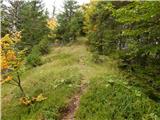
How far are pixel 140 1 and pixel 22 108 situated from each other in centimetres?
1473

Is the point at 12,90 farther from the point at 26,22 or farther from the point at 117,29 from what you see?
the point at 26,22

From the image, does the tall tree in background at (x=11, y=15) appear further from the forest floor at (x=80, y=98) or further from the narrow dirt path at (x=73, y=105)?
the narrow dirt path at (x=73, y=105)

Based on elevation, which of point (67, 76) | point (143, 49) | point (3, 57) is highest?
point (143, 49)

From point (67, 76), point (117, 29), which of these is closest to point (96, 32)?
point (117, 29)

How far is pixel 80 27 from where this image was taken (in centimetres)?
5166

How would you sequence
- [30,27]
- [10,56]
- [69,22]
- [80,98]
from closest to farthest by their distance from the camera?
[80,98], [10,56], [30,27], [69,22]

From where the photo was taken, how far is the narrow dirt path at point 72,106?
21484 mm

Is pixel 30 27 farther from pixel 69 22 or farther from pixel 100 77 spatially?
pixel 100 77

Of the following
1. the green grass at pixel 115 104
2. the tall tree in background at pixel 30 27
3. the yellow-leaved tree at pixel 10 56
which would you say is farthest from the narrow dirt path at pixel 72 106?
the tall tree in background at pixel 30 27

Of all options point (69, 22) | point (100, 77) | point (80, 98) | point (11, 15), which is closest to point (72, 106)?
point (80, 98)

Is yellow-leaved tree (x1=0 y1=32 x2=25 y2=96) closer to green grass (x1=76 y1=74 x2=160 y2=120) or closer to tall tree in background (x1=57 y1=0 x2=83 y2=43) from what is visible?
green grass (x1=76 y1=74 x2=160 y2=120)

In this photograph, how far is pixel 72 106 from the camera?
2247 cm

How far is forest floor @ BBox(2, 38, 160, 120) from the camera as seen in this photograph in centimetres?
2003

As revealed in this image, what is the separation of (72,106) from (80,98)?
2.88 feet
